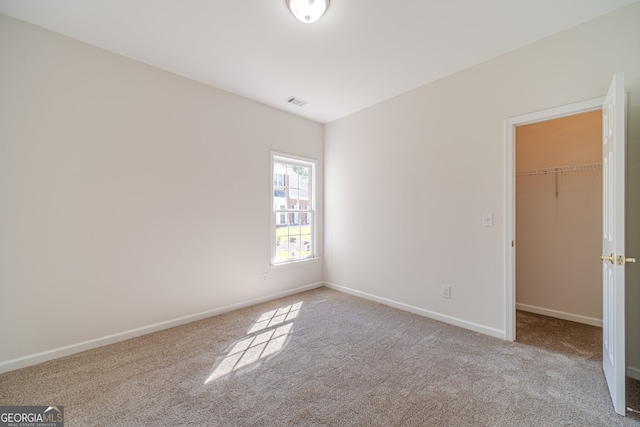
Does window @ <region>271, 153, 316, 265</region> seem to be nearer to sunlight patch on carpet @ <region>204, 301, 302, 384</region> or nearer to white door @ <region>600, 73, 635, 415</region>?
sunlight patch on carpet @ <region>204, 301, 302, 384</region>

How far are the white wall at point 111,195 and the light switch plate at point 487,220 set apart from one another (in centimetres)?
278

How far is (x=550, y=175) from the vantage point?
125 inches

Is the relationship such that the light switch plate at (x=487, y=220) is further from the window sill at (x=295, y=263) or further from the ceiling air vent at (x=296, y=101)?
the ceiling air vent at (x=296, y=101)

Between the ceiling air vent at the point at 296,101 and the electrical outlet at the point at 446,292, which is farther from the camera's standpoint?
the ceiling air vent at the point at 296,101

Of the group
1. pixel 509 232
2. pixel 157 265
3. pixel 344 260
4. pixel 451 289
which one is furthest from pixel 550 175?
pixel 157 265

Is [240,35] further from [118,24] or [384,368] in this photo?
[384,368]

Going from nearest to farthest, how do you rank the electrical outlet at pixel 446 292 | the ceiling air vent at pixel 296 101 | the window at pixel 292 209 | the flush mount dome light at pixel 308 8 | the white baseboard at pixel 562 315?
the flush mount dome light at pixel 308 8, the white baseboard at pixel 562 315, the electrical outlet at pixel 446 292, the ceiling air vent at pixel 296 101, the window at pixel 292 209

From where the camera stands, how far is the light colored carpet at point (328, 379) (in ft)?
5.24

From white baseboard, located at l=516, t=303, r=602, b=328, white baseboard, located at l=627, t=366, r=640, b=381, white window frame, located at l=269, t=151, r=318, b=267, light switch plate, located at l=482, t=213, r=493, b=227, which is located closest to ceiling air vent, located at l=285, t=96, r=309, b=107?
white window frame, located at l=269, t=151, r=318, b=267

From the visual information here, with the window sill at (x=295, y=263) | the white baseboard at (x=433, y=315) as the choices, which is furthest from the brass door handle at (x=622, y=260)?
the window sill at (x=295, y=263)

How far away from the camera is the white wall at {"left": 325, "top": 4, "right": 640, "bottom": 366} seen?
81.4 inches

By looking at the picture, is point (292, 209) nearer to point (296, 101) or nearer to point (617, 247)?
point (296, 101)

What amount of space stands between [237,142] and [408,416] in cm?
330

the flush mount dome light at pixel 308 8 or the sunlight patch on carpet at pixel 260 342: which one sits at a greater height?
the flush mount dome light at pixel 308 8
